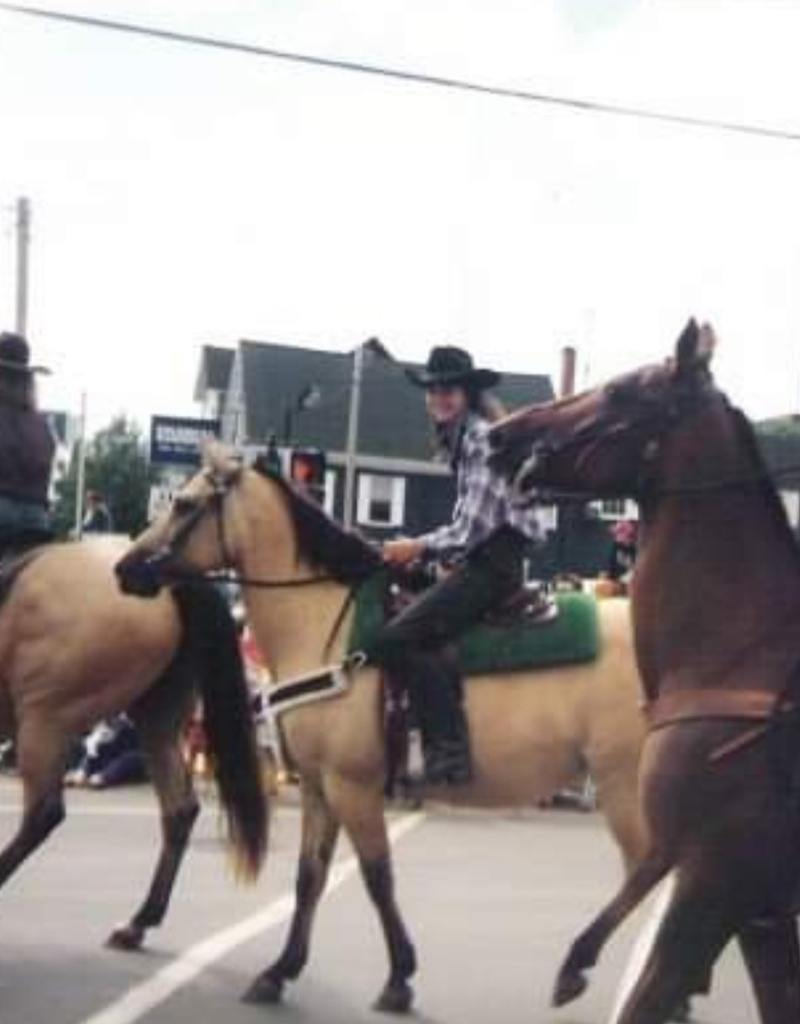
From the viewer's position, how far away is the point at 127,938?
830 centimetres

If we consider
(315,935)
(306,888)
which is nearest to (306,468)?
(315,935)

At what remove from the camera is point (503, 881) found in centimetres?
1083

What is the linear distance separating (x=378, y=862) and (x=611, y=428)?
3022mm

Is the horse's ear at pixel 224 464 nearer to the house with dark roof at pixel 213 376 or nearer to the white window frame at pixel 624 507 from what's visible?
the white window frame at pixel 624 507

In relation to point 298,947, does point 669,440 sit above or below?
above

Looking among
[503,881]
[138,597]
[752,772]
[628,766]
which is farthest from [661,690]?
[503,881]

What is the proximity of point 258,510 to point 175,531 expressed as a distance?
367 mm

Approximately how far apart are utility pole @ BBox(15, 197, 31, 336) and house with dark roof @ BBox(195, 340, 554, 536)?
16040 millimetres

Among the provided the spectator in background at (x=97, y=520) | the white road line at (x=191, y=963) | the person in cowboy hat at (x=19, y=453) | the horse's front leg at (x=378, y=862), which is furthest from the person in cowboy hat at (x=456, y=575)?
the spectator in background at (x=97, y=520)

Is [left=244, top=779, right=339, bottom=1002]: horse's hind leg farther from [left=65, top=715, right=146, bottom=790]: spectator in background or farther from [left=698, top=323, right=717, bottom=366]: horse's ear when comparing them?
[left=65, top=715, right=146, bottom=790]: spectator in background

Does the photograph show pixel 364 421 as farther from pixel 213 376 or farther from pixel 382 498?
pixel 213 376

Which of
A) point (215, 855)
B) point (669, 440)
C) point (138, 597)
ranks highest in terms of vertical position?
point (669, 440)

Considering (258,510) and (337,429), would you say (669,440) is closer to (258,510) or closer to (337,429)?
(258,510)

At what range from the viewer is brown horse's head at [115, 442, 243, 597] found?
7.91 meters
